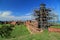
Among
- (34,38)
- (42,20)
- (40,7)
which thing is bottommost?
(34,38)

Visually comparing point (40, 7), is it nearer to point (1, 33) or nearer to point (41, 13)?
point (41, 13)

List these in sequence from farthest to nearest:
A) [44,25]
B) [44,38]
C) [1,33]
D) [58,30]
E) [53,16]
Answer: [53,16]
[44,25]
[1,33]
[58,30]
[44,38]

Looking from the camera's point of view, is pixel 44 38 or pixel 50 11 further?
pixel 50 11

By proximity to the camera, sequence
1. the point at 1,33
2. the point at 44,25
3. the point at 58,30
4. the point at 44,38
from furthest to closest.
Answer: the point at 44,25 < the point at 1,33 < the point at 58,30 < the point at 44,38

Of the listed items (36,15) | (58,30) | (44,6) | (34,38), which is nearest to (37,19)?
(36,15)

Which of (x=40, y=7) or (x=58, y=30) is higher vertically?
(x=40, y=7)

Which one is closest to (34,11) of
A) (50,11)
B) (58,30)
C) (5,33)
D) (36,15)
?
(36,15)

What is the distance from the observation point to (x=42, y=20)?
791 inches

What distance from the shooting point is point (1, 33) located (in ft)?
52.4

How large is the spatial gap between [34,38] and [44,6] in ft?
33.6

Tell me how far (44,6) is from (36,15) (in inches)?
61.9

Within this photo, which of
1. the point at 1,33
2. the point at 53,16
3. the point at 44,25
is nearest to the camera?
the point at 1,33

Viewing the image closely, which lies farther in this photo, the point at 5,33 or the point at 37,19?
the point at 37,19

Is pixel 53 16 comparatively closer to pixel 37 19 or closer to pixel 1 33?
pixel 37 19
